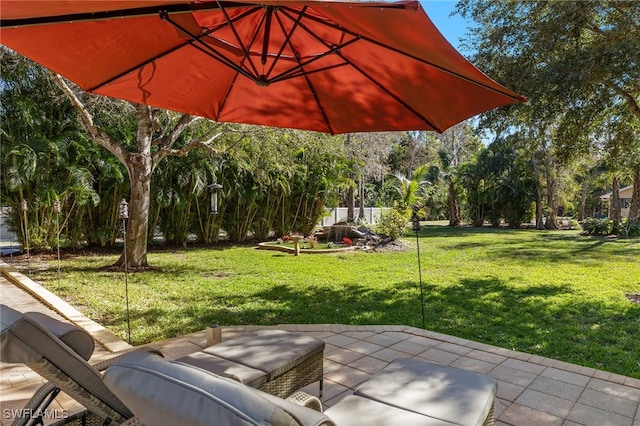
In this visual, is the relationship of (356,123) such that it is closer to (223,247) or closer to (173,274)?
(173,274)

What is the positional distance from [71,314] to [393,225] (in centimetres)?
1011

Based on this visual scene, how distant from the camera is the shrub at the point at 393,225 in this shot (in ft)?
43.9

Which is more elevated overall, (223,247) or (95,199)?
(95,199)

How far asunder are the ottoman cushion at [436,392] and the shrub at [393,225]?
1107 cm

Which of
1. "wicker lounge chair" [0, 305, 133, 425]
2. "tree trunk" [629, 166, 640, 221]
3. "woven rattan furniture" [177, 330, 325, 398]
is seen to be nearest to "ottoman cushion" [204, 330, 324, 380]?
"woven rattan furniture" [177, 330, 325, 398]

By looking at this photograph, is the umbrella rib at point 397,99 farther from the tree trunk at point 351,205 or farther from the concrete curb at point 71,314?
the tree trunk at point 351,205

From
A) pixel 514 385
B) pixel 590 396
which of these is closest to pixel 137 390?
pixel 514 385

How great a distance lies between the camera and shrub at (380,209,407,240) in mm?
13383

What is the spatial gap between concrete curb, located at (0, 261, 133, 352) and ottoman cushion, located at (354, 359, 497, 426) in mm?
2798

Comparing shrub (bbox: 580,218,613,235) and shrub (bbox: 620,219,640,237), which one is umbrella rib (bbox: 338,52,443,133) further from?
shrub (bbox: 580,218,613,235)

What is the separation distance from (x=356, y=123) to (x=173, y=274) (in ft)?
19.0

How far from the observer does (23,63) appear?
28.9 ft

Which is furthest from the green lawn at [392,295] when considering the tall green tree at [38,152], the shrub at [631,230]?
the shrub at [631,230]

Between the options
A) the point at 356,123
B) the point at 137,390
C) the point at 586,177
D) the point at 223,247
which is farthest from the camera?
the point at 586,177
